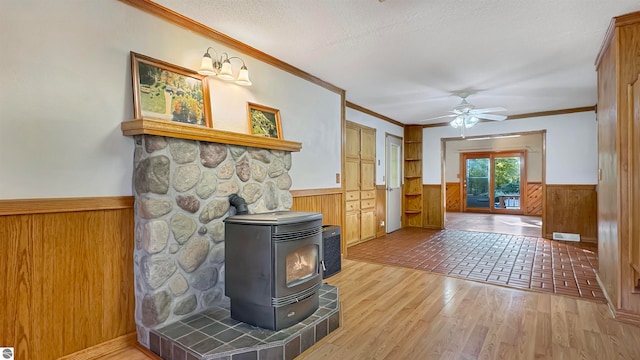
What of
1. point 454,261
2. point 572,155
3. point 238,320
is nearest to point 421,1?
point 238,320

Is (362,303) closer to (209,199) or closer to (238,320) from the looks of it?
(238,320)

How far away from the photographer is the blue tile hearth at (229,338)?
1.81 m

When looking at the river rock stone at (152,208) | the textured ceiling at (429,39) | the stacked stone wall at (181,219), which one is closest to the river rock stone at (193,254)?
the stacked stone wall at (181,219)

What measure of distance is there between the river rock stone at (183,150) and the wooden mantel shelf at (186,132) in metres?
0.06

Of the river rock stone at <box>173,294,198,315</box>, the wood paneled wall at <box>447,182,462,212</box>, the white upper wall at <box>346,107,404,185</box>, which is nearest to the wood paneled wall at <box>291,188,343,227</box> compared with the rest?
the river rock stone at <box>173,294,198,315</box>

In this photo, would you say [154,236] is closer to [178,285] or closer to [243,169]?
[178,285]

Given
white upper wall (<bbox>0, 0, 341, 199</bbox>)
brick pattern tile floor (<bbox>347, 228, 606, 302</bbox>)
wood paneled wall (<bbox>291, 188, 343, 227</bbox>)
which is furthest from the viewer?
wood paneled wall (<bbox>291, 188, 343, 227</bbox>)

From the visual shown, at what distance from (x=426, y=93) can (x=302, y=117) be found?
82.8 inches

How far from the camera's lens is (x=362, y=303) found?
2.84m

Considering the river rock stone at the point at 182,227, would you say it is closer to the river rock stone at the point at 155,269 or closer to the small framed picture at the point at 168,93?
the river rock stone at the point at 155,269

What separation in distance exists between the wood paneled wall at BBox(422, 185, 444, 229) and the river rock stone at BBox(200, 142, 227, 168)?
5.75m

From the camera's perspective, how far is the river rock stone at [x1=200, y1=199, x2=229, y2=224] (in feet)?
7.72

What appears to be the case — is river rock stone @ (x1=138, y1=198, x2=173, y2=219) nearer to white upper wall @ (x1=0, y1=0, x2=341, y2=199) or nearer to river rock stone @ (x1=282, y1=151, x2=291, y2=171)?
white upper wall @ (x1=0, y1=0, x2=341, y2=199)

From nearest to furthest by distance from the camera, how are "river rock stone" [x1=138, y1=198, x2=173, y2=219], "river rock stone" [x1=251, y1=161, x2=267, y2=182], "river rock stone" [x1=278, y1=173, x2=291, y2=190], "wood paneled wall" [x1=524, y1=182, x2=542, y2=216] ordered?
Answer: "river rock stone" [x1=138, y1=198, x2=173, y2=219] → "river rock stone" [x1=251, y1=161, x2=267, y2=182] → "river rock stone" [x1=278, y1=173, x2=291, y2=190] → "wood paneled wall" [x1=524, y1=182, x2=542, y2=216]
